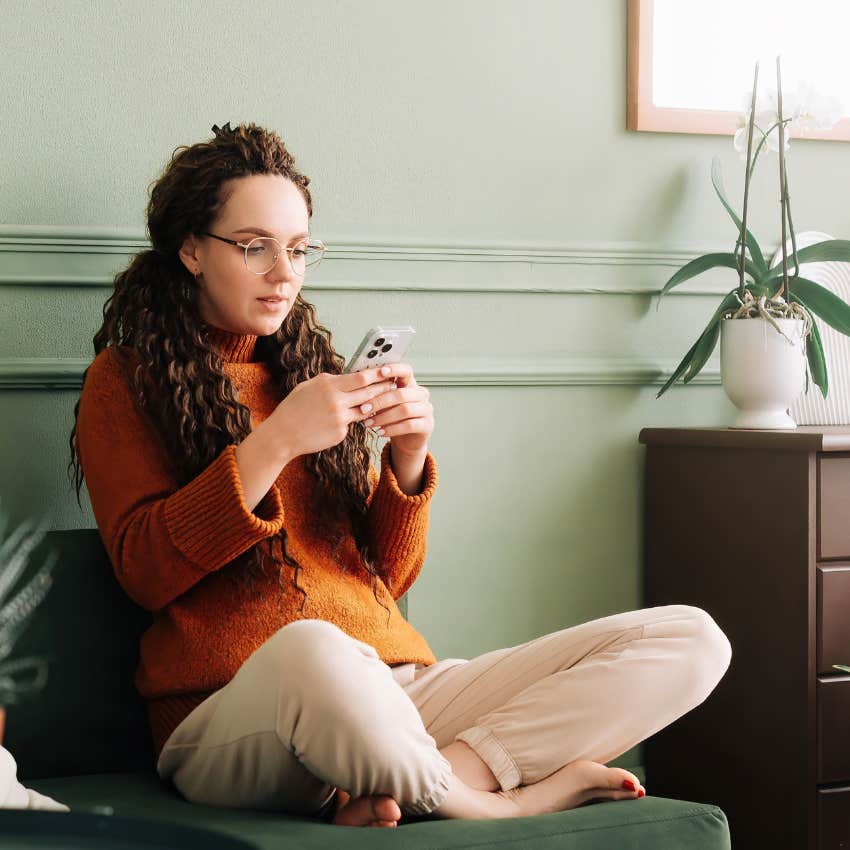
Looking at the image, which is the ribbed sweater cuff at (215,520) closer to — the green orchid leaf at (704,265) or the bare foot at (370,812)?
the bare foot at (370,812)

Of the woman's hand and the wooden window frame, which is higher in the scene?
the wooden window frame

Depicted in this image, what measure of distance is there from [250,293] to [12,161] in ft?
1.57

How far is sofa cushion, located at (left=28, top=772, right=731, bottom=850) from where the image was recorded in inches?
44.2

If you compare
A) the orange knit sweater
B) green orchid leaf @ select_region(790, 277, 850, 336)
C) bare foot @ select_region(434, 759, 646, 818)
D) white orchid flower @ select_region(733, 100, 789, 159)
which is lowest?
bare foot @ select_region(434, 759, 646, 818)

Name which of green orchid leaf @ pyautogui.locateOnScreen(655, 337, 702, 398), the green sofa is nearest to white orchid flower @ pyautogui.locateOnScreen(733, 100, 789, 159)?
green orchid leaf @ pyautogui.locateOnScreen(655, 337, 702, 398)

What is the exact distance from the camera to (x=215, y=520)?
1.36 meters

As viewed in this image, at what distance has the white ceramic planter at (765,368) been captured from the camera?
1876 mm

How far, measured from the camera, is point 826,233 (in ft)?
7.14

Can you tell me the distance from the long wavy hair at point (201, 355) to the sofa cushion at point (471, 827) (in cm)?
30

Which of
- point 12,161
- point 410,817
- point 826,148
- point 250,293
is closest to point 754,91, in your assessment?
point 826,148

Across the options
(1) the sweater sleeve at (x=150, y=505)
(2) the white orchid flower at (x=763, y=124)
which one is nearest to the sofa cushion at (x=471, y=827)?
(1) the sweater sleeve at (x=150, y=505)

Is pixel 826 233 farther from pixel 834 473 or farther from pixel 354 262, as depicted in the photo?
pixel 354 262

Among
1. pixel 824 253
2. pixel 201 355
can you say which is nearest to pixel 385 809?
pixel 201 355

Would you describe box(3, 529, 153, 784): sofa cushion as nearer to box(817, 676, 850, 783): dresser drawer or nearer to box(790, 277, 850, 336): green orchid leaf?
box(817, 676, 850, 783): dresser drawer
